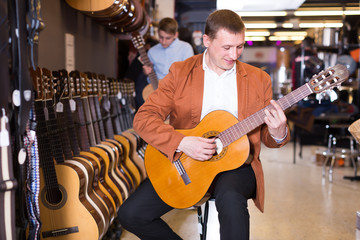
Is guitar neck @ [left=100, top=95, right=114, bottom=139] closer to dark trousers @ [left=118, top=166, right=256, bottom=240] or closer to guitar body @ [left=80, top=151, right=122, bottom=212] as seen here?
guitar body @ [left=80, top=151, right=122, bottom=212]

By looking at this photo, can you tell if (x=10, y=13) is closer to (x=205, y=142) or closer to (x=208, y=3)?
(x=205, y=142)

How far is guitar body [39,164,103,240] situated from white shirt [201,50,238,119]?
817 mm

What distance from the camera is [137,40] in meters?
4.07

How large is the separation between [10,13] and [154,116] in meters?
0.88

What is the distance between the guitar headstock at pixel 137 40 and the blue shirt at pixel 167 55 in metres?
0.26

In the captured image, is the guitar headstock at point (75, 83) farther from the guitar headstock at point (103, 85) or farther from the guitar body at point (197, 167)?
the guitar body at point (197, 167)

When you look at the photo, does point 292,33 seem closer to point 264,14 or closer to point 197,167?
point 264,14

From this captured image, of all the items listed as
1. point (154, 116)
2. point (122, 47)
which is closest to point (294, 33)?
point (122, 47)

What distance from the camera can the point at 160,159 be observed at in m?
2.16

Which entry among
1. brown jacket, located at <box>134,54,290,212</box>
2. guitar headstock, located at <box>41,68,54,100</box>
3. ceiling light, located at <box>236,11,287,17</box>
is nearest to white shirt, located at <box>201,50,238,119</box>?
brown jacket, located at <box>134,54,290,212</box>

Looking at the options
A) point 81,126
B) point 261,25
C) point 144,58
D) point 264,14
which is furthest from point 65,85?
point 261,25

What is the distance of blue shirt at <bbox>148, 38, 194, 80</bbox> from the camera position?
4156 millimetres

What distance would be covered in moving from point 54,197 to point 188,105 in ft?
2.93

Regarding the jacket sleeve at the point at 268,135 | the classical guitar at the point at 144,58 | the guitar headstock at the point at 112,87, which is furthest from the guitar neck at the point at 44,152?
the classical guitar at the point at 144,58
